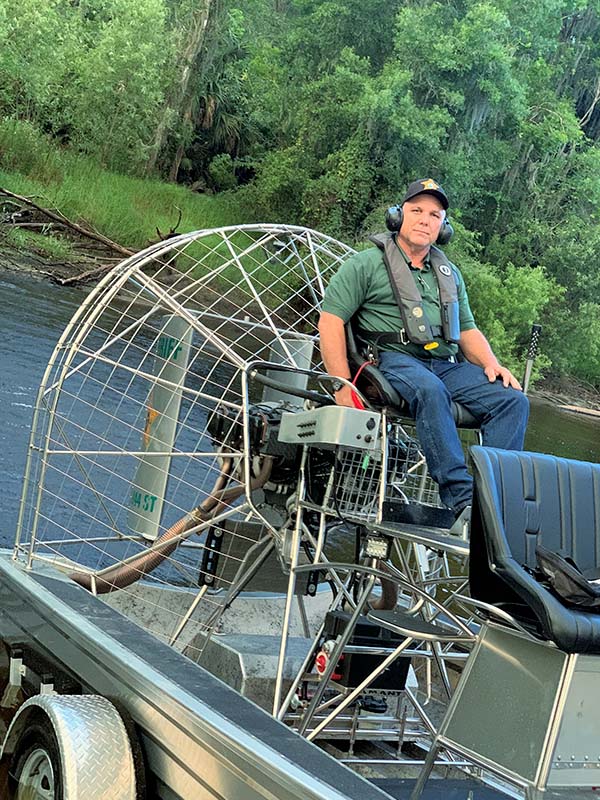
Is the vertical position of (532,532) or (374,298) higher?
(374,298)

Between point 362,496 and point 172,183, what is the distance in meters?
31.5

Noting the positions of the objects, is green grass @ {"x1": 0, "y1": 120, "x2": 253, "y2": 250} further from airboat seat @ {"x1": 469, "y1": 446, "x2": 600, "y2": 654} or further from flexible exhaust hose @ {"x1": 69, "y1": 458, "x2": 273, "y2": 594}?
airboat seat @ {"x1": 469, "y1": 446, "x2": 600, "y2": 654}

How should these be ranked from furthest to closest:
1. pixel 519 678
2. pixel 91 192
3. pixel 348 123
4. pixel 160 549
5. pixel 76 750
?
1. pixel 348 123
2. pixel 91 192
3. pixel 160 549
4. pixel 76 750
5. pixel 519 678

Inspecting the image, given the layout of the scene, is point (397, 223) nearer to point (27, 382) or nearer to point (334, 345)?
point (334, 345)

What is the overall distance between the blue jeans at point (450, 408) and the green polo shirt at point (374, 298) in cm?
10

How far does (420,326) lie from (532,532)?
109 cm

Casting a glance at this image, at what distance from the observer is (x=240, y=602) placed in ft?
16.8

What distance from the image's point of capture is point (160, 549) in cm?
467

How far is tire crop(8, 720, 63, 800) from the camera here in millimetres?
2951

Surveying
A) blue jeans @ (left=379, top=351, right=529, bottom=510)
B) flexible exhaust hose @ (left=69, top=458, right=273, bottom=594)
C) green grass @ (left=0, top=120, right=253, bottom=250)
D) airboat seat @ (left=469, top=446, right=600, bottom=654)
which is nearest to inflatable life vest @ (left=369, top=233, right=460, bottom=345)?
blue jeans @ (left=379, top=351, right=529, bottom=510)

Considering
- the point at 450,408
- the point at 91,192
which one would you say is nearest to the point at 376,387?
the point at 450,408

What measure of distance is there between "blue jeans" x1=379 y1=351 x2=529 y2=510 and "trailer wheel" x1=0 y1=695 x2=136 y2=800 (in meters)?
1.26

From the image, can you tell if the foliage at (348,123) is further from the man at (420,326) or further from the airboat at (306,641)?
the man at (420,326)

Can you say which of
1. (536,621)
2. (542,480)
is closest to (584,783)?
(536,621)
